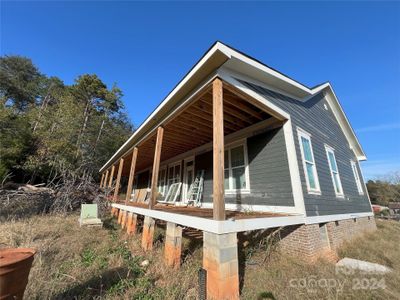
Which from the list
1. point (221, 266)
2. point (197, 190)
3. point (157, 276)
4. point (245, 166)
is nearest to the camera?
point (221, 266)

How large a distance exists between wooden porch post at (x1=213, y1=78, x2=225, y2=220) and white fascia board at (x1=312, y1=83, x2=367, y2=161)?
7095mm

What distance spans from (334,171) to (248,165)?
13.6ft

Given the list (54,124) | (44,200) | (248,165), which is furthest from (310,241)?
(54,124)

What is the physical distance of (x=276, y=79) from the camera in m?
5.84

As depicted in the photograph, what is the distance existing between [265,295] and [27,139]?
20.5 m

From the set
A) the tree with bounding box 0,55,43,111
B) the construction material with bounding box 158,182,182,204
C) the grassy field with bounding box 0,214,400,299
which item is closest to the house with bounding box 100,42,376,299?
the grassy field with bounding box 0,214,400,299

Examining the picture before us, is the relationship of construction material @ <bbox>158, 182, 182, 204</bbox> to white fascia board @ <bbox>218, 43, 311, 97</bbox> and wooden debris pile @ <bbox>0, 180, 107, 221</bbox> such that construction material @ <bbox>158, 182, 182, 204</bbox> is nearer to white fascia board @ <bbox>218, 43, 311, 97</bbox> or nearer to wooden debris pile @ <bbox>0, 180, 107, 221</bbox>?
wooden debris pile @ <bbox>0, 180, 107, 221</bbox>

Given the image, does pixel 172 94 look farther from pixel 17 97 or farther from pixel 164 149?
pixel 17 97

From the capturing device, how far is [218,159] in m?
3.53

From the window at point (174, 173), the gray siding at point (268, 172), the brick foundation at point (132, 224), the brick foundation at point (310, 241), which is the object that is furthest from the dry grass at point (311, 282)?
the window at point (174, 173)

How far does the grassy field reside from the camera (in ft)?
10.0

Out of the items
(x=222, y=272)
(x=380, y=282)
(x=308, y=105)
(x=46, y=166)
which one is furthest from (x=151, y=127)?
(x=46, y=166)

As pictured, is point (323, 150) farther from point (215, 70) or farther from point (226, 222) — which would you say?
point (226, 222)

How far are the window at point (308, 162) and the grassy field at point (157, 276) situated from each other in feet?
6.93
